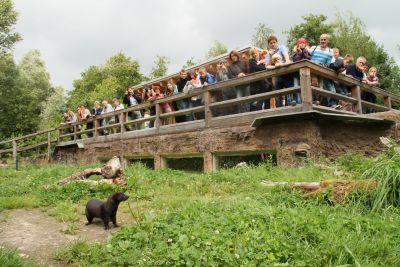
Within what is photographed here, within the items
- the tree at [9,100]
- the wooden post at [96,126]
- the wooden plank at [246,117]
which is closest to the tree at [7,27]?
the tree at [9,100]

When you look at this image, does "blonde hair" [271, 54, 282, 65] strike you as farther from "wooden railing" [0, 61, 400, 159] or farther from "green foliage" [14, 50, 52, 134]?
"green foliage" [14, 50, 52, 134]

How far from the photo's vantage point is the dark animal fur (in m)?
4.92

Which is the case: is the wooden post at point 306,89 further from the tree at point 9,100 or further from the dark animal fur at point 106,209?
the tree at point 9,100

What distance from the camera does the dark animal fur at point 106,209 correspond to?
4.92m

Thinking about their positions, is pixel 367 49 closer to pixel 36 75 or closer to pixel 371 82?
pixel 371 82

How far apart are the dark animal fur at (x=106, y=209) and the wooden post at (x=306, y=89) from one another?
422 centimetres

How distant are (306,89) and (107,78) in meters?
34.9

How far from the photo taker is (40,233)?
4.68 m

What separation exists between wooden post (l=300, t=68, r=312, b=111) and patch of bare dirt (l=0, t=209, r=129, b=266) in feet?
13.7

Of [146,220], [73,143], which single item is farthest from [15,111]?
[146,220]

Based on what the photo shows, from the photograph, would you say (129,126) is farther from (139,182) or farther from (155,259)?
(155,259)

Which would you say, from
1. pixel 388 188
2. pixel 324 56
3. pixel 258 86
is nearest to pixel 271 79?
pixel 258 86

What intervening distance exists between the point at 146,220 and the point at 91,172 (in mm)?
4463

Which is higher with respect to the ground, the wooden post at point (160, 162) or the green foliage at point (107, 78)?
the green foliage at point (107, 78)
